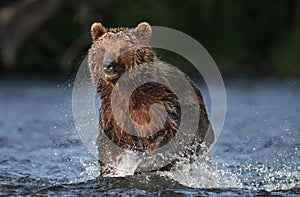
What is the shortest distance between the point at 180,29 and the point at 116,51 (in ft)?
72.3

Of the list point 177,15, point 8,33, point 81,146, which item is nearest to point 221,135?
point 81,146

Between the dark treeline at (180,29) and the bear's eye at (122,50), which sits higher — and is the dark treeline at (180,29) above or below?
above

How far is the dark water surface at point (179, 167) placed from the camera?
768 cm

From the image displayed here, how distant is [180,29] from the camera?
29578 millimetres

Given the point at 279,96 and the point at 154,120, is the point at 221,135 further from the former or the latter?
the point at 279,96

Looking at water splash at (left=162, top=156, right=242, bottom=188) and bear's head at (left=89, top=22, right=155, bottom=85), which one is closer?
bear's head at (left=89, top=22, right=155, bottom=85)

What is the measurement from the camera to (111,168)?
7953 millimetres

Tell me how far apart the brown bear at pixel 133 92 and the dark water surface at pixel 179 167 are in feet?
1.35

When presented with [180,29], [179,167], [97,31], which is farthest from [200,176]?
[180,29]

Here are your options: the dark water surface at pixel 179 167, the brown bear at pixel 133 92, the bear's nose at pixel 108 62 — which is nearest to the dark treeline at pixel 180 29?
the dark water surface at pixel 179 167

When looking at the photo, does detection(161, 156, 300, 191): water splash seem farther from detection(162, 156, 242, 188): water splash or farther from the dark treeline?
the dark treeline

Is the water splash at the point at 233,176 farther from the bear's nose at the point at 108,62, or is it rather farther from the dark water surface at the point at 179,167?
the bear's nose at the point at 108,62

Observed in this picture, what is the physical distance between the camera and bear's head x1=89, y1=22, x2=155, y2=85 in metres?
7.62

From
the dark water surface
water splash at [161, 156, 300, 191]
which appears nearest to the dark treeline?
the dark water surface
